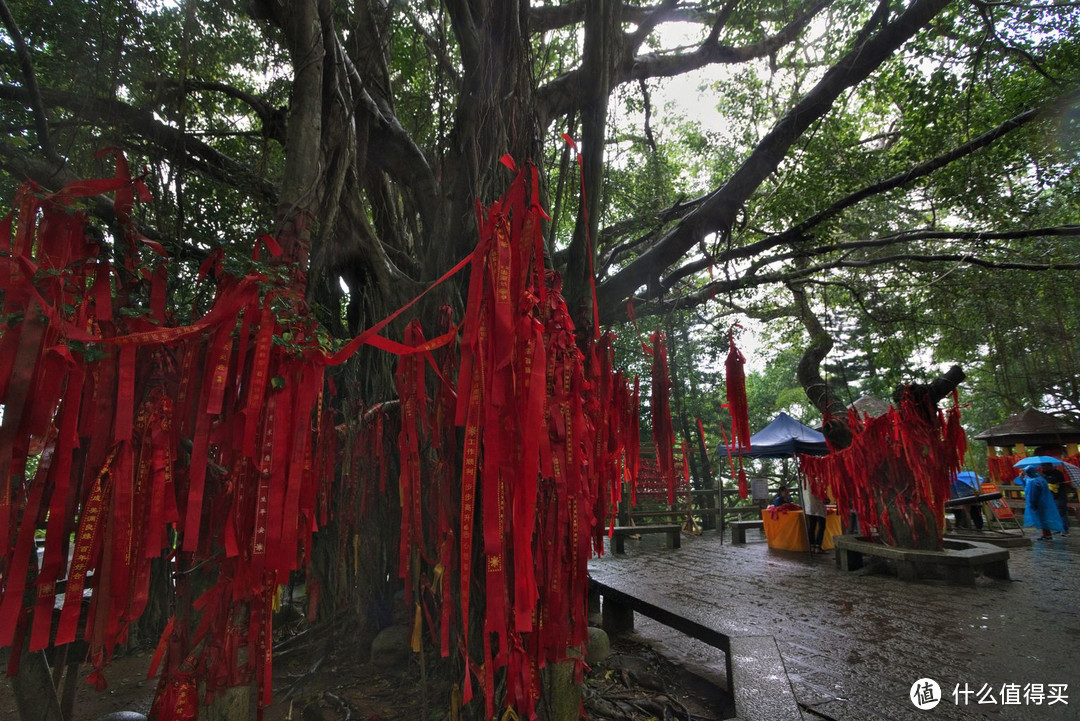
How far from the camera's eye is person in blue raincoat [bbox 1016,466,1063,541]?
352 inches

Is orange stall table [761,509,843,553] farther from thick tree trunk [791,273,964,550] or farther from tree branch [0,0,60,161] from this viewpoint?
tree branch [0,0,60,161]

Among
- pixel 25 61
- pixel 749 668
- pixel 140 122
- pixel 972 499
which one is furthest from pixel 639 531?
pixel 25 61

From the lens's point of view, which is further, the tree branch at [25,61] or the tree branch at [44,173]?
the tree branch at [44,173]

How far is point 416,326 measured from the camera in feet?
7.74

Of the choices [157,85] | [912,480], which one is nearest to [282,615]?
[157,85]

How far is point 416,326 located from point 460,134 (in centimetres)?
102

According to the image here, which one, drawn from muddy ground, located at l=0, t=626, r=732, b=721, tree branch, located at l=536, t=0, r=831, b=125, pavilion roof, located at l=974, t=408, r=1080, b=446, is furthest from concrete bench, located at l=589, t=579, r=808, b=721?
pavilion roof, located at l=974, t=408, r=1080, b=446

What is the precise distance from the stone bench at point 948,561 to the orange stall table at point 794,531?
6.45 feet

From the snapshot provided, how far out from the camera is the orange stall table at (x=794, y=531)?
8.12 m

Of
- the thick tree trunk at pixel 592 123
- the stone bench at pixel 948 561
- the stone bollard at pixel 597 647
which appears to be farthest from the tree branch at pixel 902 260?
the stone bench at pixel 948 561

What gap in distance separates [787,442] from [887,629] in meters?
5.36

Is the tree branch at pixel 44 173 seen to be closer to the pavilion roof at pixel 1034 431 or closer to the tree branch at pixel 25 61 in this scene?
the tree branch at pixel 25 61

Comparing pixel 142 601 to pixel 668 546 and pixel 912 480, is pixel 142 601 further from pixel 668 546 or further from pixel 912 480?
pixel 668 546

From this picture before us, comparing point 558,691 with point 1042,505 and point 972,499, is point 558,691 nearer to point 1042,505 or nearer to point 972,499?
point 972,499
